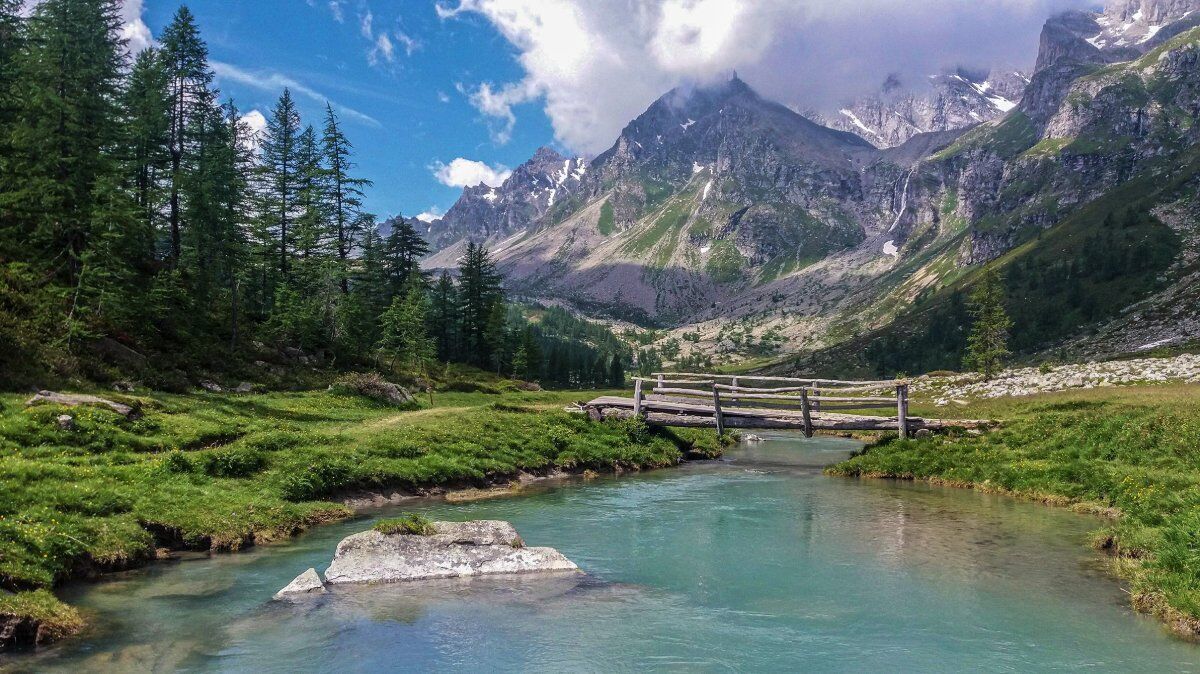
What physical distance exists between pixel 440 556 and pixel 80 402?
1829 centimetres

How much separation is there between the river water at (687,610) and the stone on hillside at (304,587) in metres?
0.40

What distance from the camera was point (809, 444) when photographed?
54.3m

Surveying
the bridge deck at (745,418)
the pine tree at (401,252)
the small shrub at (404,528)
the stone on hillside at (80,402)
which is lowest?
the small shrub at (404,528)

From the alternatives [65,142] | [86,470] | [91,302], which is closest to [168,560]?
[86,470]

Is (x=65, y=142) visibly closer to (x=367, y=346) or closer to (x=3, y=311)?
(x=3, y=311)

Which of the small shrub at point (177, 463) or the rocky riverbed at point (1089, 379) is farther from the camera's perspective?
the rocky riverbed at point (1089, 379)

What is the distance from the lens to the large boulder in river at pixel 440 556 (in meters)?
15.8

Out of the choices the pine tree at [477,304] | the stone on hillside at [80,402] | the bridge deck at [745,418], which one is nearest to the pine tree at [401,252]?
the pine tree at [477,304]

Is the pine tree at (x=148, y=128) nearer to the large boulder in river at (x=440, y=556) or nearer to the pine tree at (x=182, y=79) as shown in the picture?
the pine tree at (x=182, y=79)

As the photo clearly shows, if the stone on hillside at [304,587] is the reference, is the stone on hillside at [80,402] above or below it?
above

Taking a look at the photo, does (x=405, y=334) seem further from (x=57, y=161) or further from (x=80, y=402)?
(x=80, y=402)

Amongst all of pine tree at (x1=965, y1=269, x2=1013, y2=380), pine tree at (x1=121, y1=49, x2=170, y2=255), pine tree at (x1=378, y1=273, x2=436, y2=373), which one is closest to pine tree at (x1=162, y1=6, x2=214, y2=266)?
pine tree at (x1=121, y1=49, x2=170, y2=255)

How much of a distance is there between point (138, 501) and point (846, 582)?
20.3 meters

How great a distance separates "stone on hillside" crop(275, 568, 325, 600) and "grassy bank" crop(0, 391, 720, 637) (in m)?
3.80
